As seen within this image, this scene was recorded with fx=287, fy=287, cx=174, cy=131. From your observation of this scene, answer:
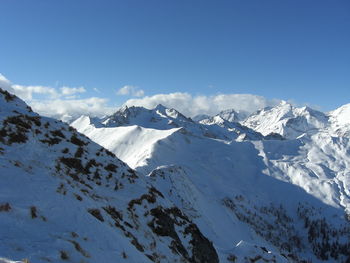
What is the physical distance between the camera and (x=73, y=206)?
48.7 ft

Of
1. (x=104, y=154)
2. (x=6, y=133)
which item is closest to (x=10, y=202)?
(x=6, y=133)

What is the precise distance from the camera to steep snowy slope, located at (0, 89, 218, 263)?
11.2 metres

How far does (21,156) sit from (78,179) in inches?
189

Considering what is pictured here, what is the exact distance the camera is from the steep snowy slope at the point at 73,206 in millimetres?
11188

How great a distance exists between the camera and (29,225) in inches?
456

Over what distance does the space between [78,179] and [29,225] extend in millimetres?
12740

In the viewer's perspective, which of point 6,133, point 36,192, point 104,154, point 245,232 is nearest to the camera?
point 36,192

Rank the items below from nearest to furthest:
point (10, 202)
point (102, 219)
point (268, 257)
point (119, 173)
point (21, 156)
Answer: point (10, 202) → point (102, 219) → point (21, 156) → point (119, 173) → point (268, 257)

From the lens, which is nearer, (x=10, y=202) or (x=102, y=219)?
(x=10, y=202)

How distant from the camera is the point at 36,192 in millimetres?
14812

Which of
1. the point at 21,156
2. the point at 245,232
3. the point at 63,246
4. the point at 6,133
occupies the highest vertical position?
the point at 6,133

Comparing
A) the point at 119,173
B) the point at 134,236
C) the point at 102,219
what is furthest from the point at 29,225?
the point at 119,173

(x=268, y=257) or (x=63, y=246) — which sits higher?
(x=63, y=246)

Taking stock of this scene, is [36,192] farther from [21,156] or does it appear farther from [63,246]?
[21,156]
